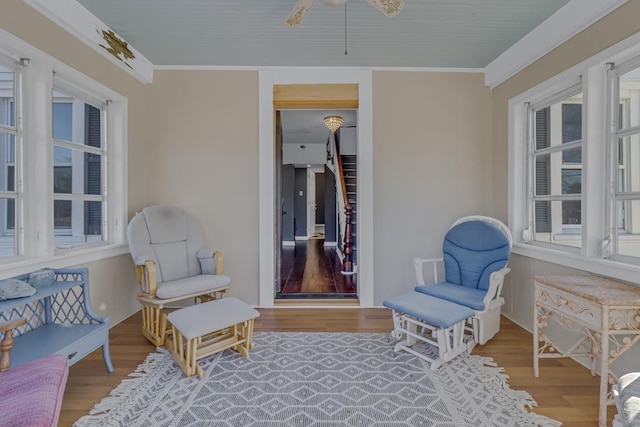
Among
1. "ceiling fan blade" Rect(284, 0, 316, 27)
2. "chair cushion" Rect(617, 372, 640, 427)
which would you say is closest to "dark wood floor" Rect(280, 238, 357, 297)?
"chair cushion" Rect(617, 372, 640, 427)

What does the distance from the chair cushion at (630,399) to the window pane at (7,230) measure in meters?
3.37

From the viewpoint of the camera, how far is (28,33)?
1966 millimetres

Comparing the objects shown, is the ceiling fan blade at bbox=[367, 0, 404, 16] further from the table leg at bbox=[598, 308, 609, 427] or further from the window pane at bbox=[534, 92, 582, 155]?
the table leg at bbox=[598, 308, 609, 427]

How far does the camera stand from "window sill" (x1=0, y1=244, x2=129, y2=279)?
1.89 meters

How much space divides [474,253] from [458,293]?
43 centimetres

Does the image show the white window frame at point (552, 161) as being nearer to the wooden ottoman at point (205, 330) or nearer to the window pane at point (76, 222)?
the wooden ottoman at point (205, 330)

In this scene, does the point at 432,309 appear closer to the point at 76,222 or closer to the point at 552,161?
the point at 552,161

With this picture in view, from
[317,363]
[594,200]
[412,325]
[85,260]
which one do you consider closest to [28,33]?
[85,260]

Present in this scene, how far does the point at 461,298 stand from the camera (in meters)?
2.35

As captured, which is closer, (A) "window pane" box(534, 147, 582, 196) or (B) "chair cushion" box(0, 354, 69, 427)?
(B) "chair cushion" box(0, 354, 69, 427)

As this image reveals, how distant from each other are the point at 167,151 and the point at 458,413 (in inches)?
136

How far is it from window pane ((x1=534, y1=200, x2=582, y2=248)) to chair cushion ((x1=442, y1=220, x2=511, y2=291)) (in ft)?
1.63

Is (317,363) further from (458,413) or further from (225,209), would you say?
(225,209)

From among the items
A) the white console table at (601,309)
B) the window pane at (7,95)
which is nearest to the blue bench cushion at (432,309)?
the white console table at (601,309)
